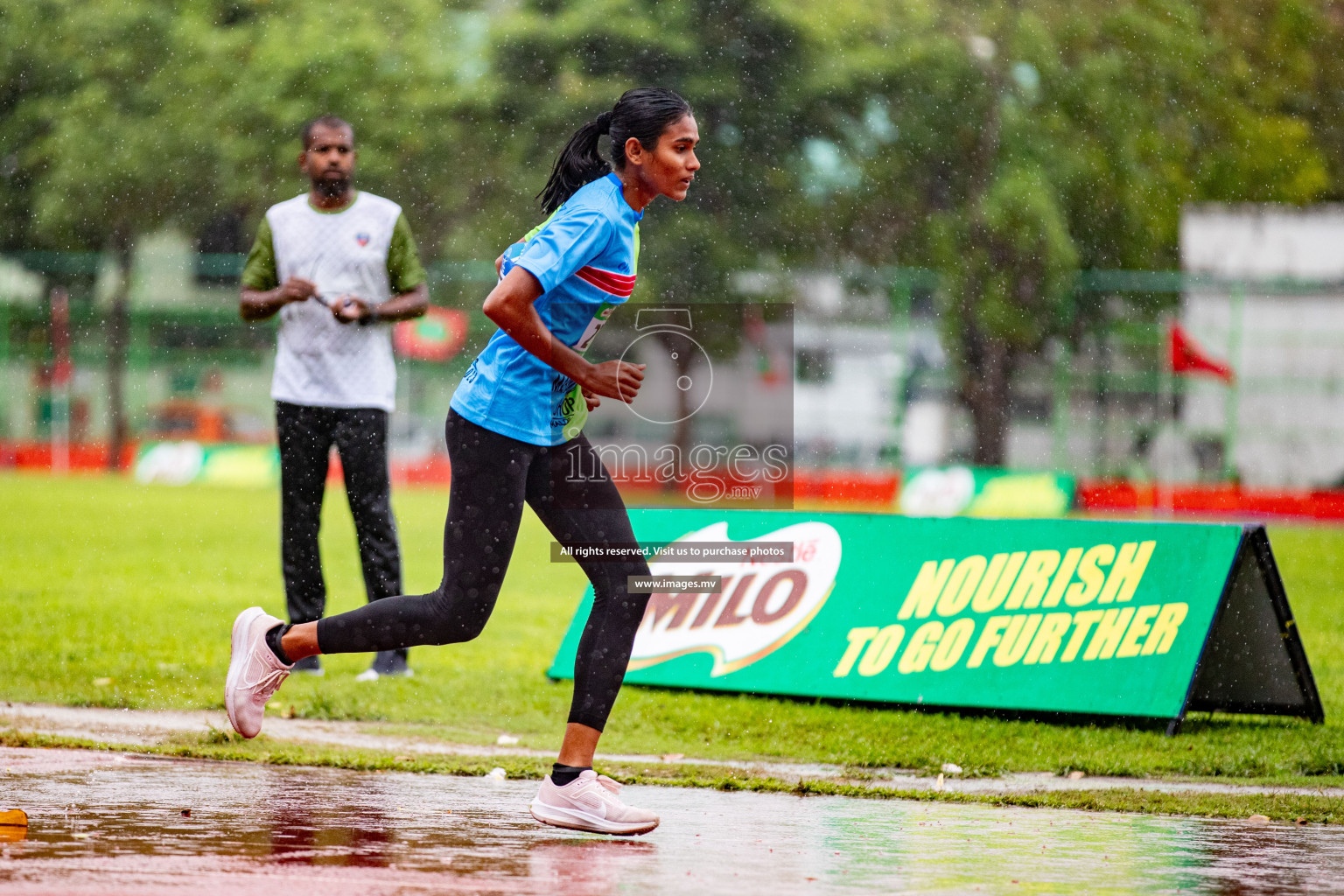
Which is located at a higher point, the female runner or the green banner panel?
the female runner

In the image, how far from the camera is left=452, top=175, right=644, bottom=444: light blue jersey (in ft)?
13.4

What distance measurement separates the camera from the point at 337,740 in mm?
5551

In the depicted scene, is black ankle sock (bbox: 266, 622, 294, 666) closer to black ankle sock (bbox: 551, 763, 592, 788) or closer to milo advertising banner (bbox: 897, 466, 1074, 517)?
black ankle sock (bbox: 551, 763, 592, 788)

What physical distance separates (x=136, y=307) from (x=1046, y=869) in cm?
2637

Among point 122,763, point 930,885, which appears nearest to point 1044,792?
point 930,885

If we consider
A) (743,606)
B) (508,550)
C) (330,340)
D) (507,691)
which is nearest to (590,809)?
(508,550)

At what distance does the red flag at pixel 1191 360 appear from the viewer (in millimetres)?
21766

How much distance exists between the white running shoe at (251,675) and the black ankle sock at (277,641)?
1cm

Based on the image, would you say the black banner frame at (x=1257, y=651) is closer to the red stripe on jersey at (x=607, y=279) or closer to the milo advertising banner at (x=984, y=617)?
the milo advertising banner at (x=984, y=617)

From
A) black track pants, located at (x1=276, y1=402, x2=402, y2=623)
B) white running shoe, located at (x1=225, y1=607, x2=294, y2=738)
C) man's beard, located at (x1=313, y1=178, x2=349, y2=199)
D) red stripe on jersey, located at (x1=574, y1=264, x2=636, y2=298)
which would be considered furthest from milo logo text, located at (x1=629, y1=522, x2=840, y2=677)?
red stripe on jersey, located at (x1=574, y1=264, x2=636, y2=298)

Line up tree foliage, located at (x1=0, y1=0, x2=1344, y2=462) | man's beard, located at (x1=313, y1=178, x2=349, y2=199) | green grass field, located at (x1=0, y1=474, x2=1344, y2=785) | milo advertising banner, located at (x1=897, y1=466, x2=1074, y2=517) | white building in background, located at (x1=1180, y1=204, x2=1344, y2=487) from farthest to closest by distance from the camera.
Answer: tree foliage, located at (x1=0, y1=0, x2=1344, y2=462) < white building in background, located at (x1=1180, y1=204, x2=1344, y2=487) < milo advertising banner, located at (x1=897, y1=466, x2=1074, y2=517) < man's beard, located at (x1=313, y1=178, x2=349, y2=199) < green grass field, located at (x1=0, y1=474, x2=1344, y2=785)

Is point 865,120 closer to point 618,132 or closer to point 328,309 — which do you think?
point 328,309

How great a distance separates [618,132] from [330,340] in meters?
2.55

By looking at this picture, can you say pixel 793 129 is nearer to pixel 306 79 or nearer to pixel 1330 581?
pixel 306 79
